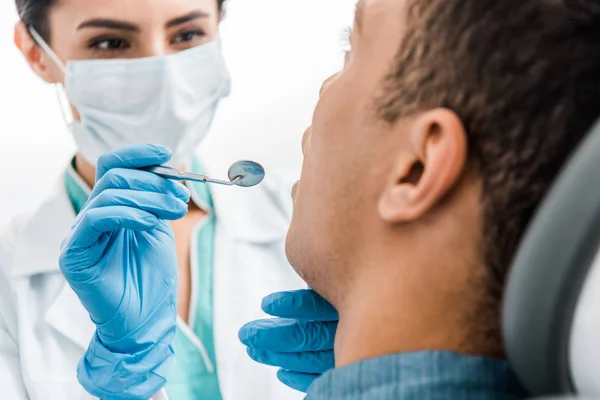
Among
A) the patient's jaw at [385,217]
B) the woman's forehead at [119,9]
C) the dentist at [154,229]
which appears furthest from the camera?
the woman's forehead at [119,9]

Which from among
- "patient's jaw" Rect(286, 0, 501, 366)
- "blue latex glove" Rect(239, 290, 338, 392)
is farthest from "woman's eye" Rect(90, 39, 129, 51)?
"patient's jaw" Rect(286, 0, 501, 366)

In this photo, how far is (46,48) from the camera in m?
1.56

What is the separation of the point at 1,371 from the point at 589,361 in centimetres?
119

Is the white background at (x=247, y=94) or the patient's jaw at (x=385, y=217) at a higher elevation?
the patient's jaw at (x=385, y=217)

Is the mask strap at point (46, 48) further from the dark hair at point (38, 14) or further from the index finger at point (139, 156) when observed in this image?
the index finger at point (139, 156)

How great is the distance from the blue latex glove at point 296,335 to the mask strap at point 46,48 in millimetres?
795

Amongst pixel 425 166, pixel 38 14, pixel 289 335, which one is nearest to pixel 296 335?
pixel 289 335

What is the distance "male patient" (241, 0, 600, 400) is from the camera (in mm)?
634

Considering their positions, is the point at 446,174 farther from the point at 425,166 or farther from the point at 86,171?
the point at 86,171

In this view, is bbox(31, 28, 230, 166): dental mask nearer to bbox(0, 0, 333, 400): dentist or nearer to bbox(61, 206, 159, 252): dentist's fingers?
bbox(0, 0, 333, 400): dentist

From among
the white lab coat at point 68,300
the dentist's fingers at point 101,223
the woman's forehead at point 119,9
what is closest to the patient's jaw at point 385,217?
the dentist's fingers at point 101,223

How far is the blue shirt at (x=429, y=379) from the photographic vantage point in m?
0.64

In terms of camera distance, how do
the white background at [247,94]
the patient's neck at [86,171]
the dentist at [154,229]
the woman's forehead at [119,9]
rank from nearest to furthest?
the dentist at [154,229]
the woman's forehead at [119,9]
the patient's neck at [86,171]
the white background at [247,94]

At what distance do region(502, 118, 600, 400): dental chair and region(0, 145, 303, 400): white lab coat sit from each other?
3.06ft
